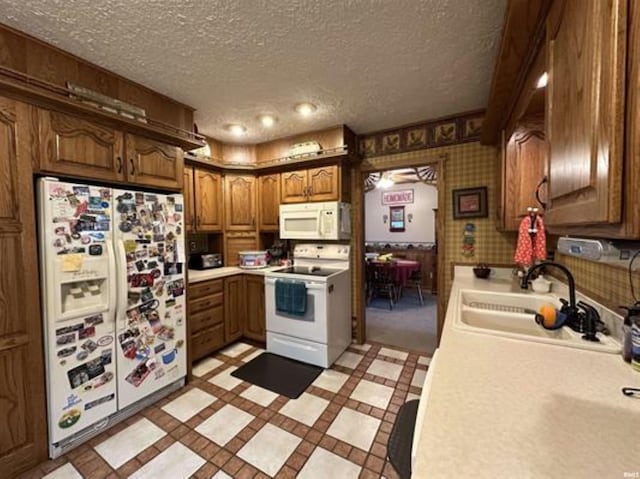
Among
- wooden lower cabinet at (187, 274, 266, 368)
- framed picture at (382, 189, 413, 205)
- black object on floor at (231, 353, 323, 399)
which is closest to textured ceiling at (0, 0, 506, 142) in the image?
wooden lower cabinet at (187, 274, 266, 368)

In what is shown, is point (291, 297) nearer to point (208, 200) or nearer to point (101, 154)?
point (208, 200)

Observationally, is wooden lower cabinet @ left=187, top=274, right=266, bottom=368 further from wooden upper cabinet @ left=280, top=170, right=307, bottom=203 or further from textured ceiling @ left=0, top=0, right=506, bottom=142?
textured ceiling @ left=0, top=0, right=506, bottom=142

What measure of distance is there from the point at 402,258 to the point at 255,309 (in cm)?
396

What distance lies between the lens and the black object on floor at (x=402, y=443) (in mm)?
859

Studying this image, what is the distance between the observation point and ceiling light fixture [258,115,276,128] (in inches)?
103

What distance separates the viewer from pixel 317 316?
8.70 ft

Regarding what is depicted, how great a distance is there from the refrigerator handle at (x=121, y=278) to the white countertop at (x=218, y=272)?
0.79m

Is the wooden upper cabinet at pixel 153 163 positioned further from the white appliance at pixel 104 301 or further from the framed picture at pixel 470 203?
the framed picture at pixel 470 203

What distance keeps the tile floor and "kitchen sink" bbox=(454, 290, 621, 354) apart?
98cm

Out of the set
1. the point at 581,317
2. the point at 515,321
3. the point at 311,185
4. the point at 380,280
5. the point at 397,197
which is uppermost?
the point at 397,197

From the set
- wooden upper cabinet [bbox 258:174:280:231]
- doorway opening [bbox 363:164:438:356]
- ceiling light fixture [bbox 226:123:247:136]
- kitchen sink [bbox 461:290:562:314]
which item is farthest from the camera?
doorway opening [bbox 363:164:438:356]

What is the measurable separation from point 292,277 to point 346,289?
26.7 inches

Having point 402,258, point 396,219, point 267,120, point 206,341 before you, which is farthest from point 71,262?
point 396,219

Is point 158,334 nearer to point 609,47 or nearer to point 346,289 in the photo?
point 346,289
